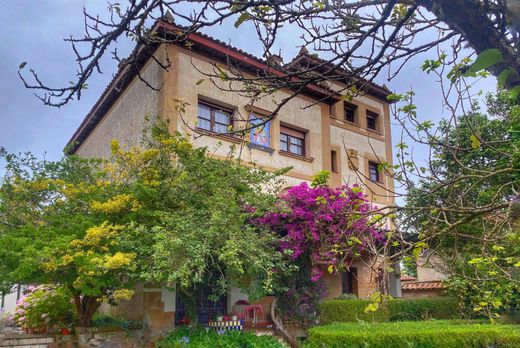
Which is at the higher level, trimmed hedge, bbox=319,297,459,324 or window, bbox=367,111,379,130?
window, bbox=367,111,379,130

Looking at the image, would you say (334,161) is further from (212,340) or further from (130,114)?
(212,340)

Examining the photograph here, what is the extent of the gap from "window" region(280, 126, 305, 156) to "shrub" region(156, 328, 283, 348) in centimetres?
797

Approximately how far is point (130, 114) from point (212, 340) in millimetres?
9437

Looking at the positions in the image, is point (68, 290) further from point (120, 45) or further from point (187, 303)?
point (120, 45)

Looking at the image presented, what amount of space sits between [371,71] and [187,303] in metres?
10.3

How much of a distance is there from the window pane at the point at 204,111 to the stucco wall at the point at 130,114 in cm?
144

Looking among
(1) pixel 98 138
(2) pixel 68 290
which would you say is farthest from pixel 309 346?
(1) pixel 98 138

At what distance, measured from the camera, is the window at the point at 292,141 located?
1759 cm

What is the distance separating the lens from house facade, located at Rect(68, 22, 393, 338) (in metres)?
14.2

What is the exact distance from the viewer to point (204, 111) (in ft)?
50.3

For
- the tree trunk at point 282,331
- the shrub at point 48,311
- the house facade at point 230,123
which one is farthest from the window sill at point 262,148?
the shrub at point 48,311

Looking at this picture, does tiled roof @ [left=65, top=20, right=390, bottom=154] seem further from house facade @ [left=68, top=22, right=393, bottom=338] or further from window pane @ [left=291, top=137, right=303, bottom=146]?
window pane @ [left=291, top=137, right=303, bottom=146]

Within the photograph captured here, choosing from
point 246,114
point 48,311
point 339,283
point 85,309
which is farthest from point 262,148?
point 48,311

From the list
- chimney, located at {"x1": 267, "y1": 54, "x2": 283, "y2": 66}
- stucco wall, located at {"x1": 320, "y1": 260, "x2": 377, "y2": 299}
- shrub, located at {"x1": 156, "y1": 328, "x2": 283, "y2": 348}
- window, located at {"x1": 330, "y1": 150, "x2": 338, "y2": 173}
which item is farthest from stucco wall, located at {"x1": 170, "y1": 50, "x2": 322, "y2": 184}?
chimney, located at {"x1": 267, "y1": 54, "x2": 283, "y2": 66}
